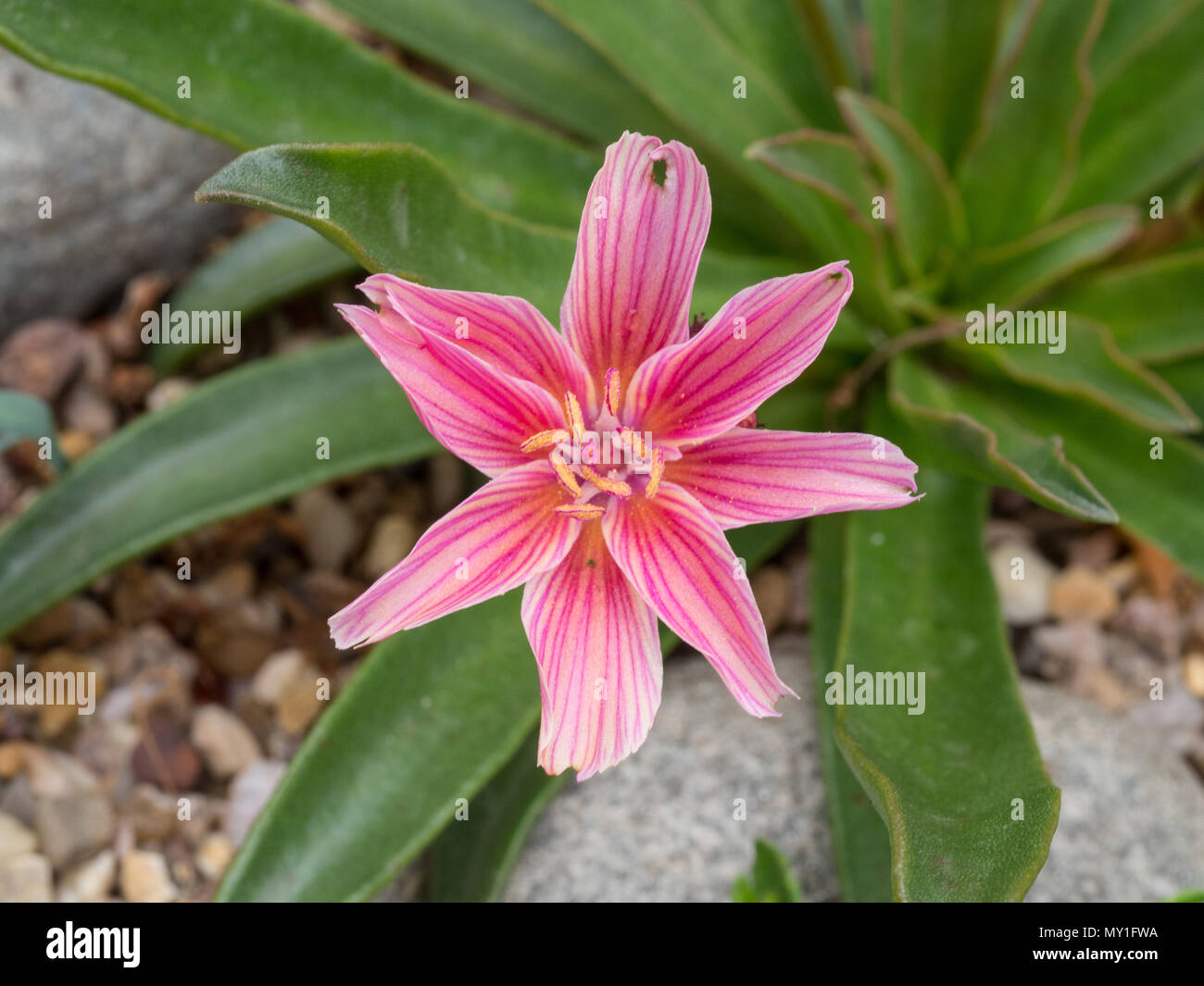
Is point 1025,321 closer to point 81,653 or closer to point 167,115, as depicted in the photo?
point 167,115

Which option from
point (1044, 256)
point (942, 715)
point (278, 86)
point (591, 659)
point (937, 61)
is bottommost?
point (942, 715)

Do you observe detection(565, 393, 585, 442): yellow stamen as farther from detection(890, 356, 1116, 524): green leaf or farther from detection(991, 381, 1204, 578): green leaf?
detection(991, 381, 1204, 578): green leaf

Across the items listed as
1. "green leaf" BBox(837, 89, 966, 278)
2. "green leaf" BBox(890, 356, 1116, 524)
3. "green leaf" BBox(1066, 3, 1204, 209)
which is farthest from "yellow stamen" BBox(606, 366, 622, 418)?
"green leaf" BBox(1066, 3, 1204, 209)

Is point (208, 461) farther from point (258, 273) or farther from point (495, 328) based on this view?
point (495, 328)

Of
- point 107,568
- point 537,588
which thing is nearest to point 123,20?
point 107,568

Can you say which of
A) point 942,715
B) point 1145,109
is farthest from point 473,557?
point 1145,109
